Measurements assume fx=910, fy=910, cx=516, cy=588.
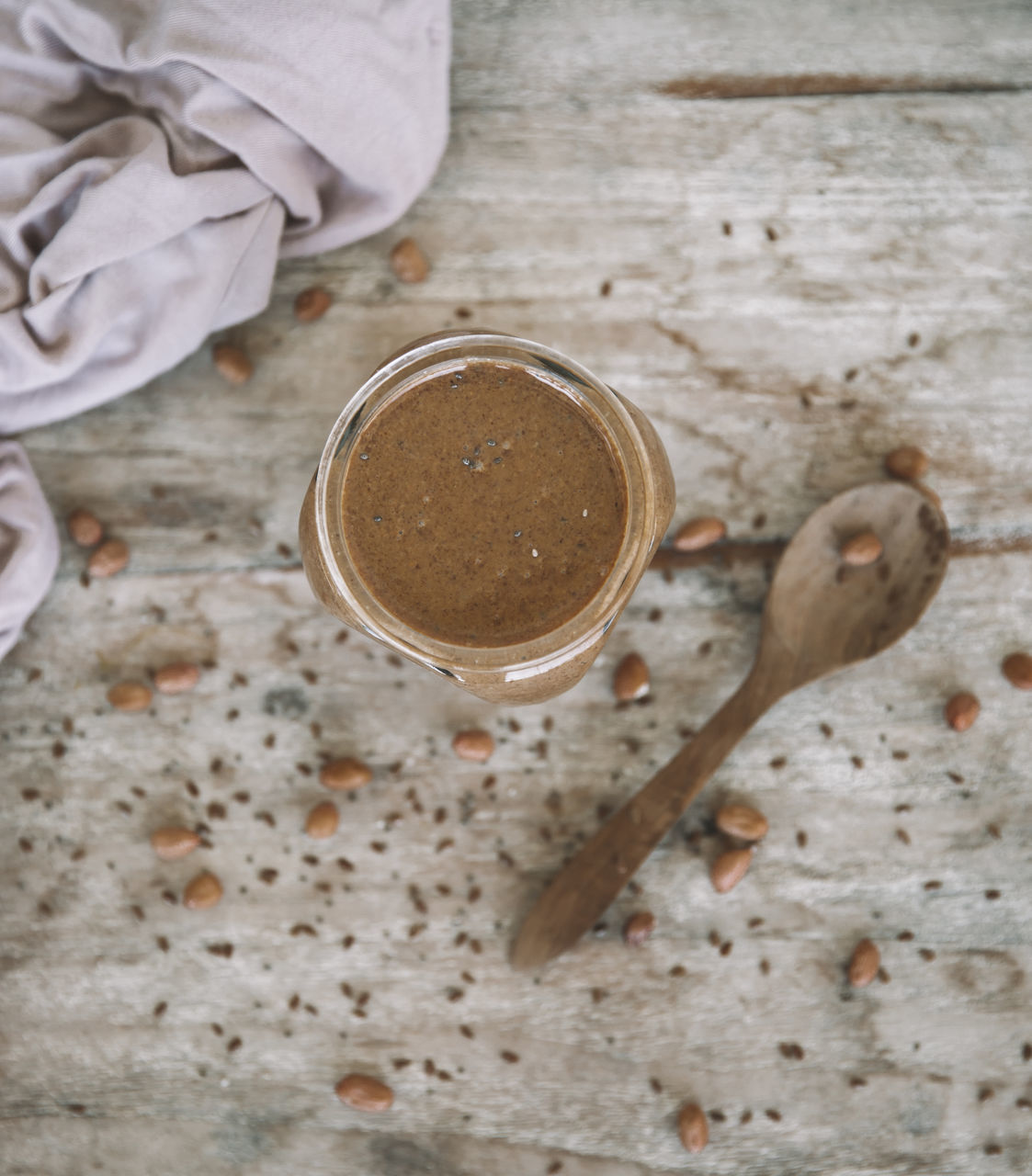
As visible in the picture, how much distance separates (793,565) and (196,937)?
70cm

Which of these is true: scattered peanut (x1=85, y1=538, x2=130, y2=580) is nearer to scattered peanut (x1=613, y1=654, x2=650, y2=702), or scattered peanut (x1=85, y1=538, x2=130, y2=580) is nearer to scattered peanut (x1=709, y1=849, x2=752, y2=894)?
scattered peanut (x1=613, y1=654, x2=650, y2=702)

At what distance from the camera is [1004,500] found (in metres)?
0.94

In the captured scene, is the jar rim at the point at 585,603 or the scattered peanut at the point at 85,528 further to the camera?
the scattered peanut at the point at 85,528

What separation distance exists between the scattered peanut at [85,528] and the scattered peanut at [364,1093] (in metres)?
0.59

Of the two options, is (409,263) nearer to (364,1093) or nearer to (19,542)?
(19,542)

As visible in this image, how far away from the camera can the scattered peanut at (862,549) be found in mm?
878

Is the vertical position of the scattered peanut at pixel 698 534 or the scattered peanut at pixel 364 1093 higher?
the scattered peanut at pixel 698 534

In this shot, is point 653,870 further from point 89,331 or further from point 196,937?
point 89,331

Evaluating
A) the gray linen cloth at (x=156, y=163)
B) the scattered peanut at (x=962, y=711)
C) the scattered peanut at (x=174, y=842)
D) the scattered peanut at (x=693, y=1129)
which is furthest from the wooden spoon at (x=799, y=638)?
the gray linen cloth at (x=156, y=163)

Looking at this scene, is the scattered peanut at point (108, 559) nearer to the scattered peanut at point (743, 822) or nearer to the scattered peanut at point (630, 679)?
the scattered peanut at point (630, 679)

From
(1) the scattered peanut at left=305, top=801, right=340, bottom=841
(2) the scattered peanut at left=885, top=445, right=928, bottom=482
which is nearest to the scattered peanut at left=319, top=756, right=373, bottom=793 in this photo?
(1) the scattered peanut at left=305, top=801, right=340, bottom=841

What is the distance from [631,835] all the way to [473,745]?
177 mm

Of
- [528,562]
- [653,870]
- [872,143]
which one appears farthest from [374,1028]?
[872,143]

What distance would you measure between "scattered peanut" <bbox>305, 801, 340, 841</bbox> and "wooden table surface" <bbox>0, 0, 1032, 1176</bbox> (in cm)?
2
